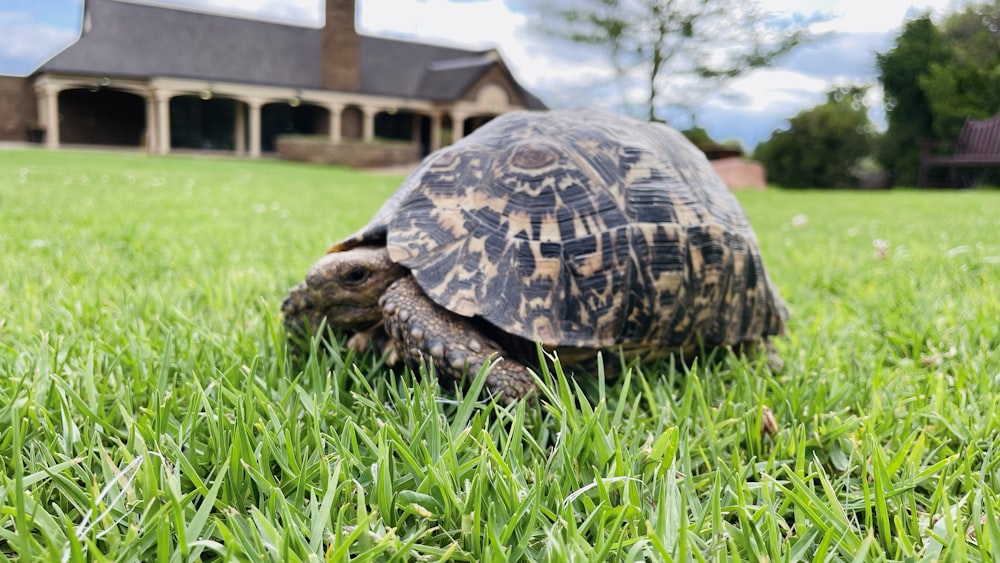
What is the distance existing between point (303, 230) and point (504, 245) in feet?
12.0

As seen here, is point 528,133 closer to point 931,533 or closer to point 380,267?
point 380,267

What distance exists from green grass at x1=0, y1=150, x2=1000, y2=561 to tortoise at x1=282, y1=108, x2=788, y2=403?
107mm

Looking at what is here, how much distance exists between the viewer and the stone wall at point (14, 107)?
82.2ft

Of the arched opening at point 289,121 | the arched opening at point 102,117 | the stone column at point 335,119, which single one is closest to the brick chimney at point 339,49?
the stone column at point 335,119

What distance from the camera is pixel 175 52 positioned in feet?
83.1

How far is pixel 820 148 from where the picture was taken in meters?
19.7

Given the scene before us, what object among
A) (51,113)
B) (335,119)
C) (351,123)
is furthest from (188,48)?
(351,123)

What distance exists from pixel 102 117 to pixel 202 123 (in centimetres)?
347

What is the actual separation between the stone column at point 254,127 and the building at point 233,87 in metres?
0.04

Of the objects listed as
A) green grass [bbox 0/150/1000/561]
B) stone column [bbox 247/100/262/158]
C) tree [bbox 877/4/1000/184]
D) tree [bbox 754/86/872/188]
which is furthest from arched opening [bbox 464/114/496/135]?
green grass [bbox 0/150/1000/561]

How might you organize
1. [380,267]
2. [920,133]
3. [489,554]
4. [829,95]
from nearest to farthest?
[489,554] → [380,267] → [920,133] → [829,95]

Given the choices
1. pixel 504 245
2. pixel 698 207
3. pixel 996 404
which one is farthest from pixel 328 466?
pixel 996 404

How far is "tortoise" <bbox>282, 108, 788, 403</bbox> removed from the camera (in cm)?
159

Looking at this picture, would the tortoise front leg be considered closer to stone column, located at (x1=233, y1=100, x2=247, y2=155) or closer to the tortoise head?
the tortoise head
